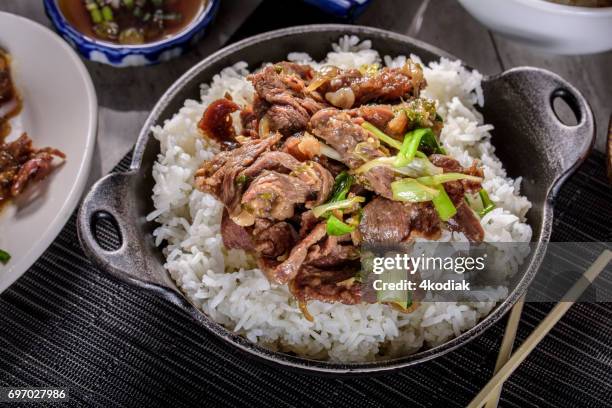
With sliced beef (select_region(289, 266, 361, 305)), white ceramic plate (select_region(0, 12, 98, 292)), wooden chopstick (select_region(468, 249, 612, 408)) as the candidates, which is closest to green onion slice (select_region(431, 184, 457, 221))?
sliced beef (select_region(289, 266, 361, 305))

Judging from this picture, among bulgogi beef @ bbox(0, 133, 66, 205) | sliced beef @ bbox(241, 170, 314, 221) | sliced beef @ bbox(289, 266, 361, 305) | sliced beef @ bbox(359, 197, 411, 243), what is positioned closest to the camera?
sliced beef @ bbox(241, 170, 314, 221)

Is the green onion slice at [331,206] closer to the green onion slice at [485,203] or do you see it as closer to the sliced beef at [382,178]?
the sliced beef at [382,178]

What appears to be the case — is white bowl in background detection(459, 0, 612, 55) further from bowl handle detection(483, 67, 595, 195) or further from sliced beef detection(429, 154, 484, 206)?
sliced beef detection(429, 154, 484, 206)

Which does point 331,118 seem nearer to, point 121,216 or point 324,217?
point 324,217

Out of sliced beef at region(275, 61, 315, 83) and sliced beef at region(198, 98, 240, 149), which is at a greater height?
sliced beef at region(275, 61, 315, 83)

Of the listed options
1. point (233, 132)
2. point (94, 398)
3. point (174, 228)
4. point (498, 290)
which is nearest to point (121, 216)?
point (174, 228)

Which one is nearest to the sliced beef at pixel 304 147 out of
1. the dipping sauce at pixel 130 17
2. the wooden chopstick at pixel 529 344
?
the wooden chopstick at pixel 529 344

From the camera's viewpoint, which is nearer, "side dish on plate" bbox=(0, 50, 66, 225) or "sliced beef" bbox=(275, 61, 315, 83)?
"sliced beef" bbox=(275, 61, 315, 83)
